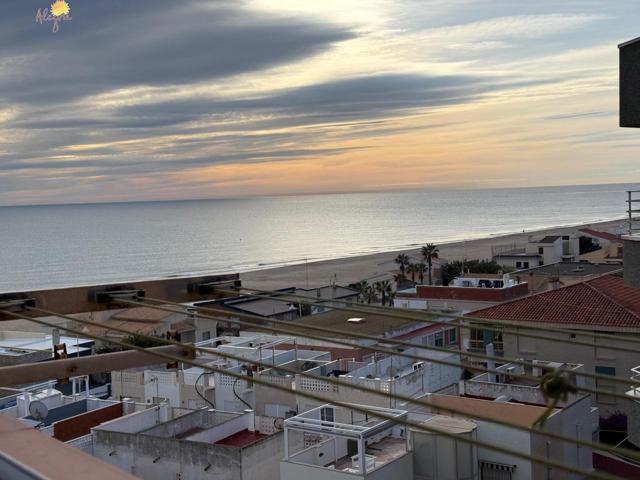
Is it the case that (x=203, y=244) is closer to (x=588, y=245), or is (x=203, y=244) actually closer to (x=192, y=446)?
(x=588, y=245)

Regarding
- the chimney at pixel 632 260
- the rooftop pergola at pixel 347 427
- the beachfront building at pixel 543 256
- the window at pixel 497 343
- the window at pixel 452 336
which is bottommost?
the beachfront building at pixel 543 256

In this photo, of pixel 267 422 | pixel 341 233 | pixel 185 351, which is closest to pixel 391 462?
pixel 267 422

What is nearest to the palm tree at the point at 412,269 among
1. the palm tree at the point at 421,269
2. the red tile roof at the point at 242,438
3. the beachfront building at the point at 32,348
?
the palm tree at the point at 421,269

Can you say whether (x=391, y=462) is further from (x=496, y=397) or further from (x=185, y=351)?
(x=185, y=351)

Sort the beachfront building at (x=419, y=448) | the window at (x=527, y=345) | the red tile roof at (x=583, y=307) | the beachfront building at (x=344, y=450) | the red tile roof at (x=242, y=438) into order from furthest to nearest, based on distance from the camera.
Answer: the window at (x=527, y=345), the red tile roof at (x=583, y=307), the red tile roof at (x=242, y=438), the beachfront building at (x=419, y=448), the beachfront building at (x=344, y=450)

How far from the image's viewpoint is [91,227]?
198750 mm

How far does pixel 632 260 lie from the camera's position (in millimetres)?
9938

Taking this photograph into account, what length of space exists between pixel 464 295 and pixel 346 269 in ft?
206

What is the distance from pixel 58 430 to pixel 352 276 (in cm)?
7351

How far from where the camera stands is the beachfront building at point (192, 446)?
53.3 feet

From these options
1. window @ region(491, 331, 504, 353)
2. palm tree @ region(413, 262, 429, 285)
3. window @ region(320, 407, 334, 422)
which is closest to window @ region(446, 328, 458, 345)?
window @ region(491, 331, 504, 353)

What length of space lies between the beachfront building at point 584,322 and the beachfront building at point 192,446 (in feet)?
32.2

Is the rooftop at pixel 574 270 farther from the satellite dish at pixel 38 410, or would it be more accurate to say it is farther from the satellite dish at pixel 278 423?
the satellite dish at pixel 38 410

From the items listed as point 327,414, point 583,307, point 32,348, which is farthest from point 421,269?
point 327,414
